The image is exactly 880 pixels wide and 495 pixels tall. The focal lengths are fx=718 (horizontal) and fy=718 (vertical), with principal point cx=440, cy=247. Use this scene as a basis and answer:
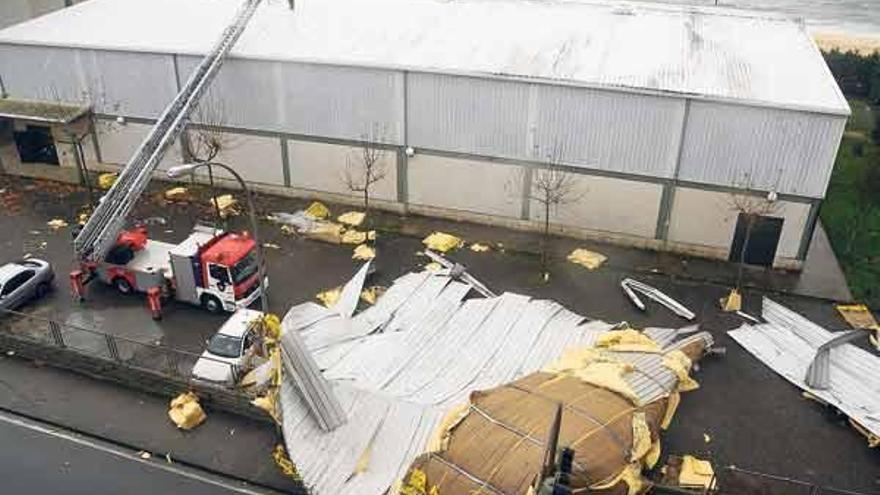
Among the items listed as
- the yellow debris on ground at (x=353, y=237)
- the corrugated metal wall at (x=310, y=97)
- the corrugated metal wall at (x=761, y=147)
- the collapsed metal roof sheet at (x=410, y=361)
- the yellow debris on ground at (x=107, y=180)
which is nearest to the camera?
the collapsed metal roof sheet at (x=410, y=361)

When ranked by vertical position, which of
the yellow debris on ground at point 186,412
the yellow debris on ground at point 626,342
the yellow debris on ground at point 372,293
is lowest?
the yellow debris on ground at point 186,412

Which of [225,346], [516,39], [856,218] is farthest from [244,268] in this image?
[856,218]

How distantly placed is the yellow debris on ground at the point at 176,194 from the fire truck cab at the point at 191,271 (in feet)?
20.2

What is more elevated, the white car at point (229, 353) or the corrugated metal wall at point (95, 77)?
the corrugated metal wall at point (95, 77)

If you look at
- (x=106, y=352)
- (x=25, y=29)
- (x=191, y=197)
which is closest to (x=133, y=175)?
(x=191, y=197)

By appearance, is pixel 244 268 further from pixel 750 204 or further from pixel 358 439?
pixel 750 204

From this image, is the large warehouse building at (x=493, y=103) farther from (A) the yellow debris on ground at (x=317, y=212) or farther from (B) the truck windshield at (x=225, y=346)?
(B) the truck windshield at (x=225, y=346)

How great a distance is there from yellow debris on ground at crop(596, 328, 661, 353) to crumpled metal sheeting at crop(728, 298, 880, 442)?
3.93 metres

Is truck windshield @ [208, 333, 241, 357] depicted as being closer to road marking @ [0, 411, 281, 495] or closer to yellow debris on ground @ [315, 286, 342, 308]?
road marking @ [0, 411, 281, 495]

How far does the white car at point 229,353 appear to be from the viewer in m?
18.1

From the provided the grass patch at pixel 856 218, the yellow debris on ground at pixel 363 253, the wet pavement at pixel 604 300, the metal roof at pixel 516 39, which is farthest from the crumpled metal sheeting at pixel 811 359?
the yellow debris on ground at pixel 363 253

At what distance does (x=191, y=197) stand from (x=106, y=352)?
10.3 meters

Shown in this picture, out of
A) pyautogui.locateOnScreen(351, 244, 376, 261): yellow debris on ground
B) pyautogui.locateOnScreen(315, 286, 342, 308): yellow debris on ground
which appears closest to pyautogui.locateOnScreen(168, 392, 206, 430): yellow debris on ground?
pyautogui.locateOnScreen(315, 286, 342, 308): yellow debris on ground

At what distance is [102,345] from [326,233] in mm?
8273
